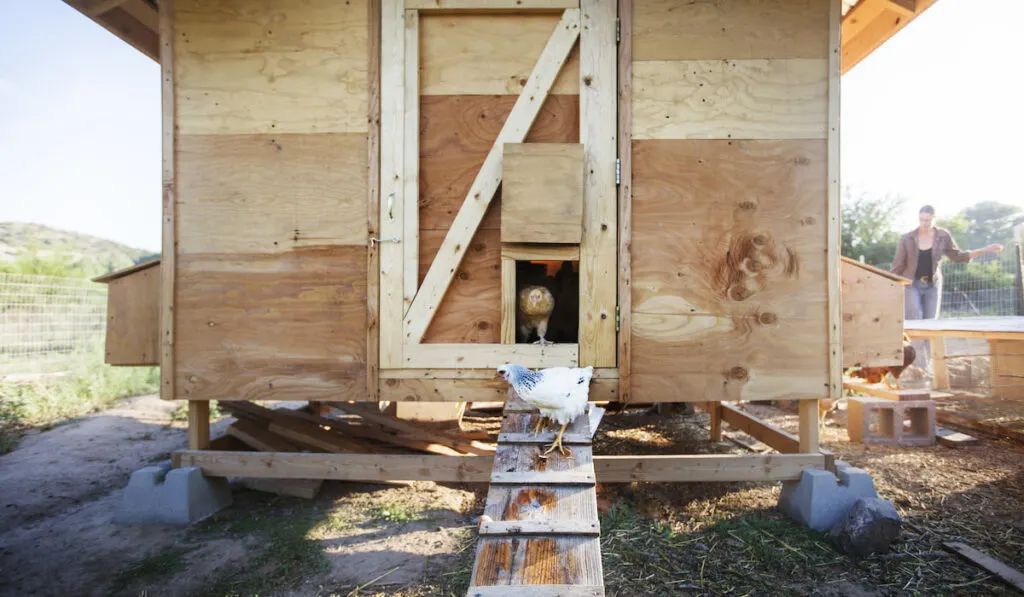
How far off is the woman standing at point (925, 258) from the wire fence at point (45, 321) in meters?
13.5

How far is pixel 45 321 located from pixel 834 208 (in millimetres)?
12928

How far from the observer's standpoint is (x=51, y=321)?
989 centimetres

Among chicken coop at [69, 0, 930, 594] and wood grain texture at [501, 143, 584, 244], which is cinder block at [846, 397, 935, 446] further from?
wood grain texture at [501, 143, 584, 244]

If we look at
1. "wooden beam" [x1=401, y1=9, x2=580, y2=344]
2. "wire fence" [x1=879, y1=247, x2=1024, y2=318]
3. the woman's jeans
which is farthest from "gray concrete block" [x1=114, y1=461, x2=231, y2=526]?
"wire fence" [x1=879, y1=247, x2=1024, y2=318]

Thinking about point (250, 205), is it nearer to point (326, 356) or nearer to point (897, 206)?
point (326, 356)

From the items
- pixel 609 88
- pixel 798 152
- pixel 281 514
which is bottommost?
pixel 281 514

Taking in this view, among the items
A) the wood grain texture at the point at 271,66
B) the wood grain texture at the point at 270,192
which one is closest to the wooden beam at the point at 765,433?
the wood grain texture at the point at 270,192

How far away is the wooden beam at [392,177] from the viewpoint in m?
3.46

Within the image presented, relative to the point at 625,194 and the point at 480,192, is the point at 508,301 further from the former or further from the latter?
the point at 625,194

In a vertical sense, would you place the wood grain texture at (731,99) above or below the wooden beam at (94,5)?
below

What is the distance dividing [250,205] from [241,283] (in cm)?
55

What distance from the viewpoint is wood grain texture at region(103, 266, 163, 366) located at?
376cm

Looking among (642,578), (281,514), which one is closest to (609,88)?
(642,578)

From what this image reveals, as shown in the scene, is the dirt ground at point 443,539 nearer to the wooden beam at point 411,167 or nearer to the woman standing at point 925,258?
the wooden beam at point 411,167
